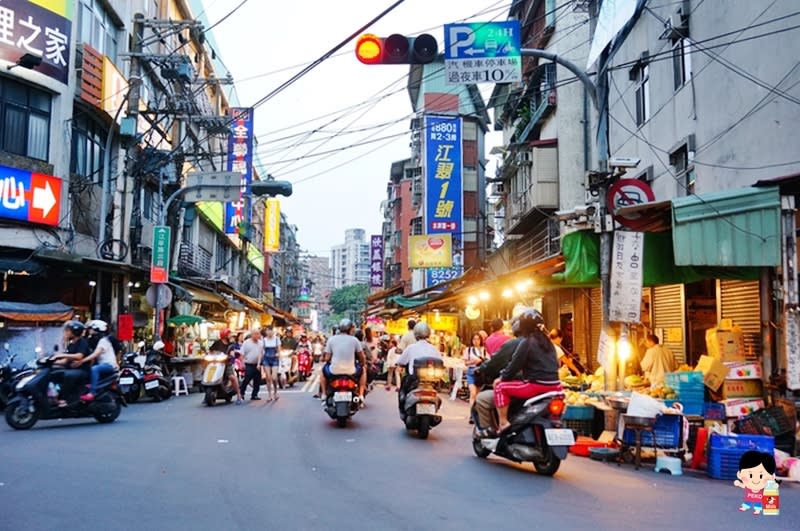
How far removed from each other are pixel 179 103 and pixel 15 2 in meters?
7.74

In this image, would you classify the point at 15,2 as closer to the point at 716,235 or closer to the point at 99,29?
the point at 99,29

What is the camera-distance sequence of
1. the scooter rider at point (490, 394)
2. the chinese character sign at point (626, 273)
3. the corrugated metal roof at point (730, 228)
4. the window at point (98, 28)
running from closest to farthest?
1. the corrugated metal roof at point (730, 228)
2. the scooter rider at point (490, 394)
3. the chinese character sign at point (626, 273)
4. the window at point (98, 28)

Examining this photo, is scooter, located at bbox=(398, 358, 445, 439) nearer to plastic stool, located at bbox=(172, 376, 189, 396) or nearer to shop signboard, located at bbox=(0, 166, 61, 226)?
plastic stool, located at bbox=(172, 376, 189, 396)

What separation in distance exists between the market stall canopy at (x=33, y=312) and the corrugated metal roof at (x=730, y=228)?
13051 mm

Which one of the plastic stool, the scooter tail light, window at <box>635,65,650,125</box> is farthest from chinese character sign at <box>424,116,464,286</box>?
the scooter tail light

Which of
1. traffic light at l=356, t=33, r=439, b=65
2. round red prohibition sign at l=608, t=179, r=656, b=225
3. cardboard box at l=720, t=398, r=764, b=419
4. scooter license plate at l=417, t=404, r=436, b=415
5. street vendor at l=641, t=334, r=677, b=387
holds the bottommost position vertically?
scooter license plate at l=417, t=404, r=436, b=415

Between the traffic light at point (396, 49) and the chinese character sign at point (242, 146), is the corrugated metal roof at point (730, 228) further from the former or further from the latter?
the chinese character sign at point (242, 146)

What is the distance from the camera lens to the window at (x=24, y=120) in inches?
693

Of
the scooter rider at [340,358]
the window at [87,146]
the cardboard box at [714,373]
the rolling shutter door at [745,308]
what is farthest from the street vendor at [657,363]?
the window at [87,146]

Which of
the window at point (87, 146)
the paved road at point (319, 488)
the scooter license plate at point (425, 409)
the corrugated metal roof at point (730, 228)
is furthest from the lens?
the window at point (87, 146)

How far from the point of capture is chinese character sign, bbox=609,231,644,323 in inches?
399

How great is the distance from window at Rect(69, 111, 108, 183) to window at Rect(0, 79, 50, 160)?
1.03m

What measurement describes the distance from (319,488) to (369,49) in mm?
5737

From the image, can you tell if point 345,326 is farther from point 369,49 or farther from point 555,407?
point 555,407
